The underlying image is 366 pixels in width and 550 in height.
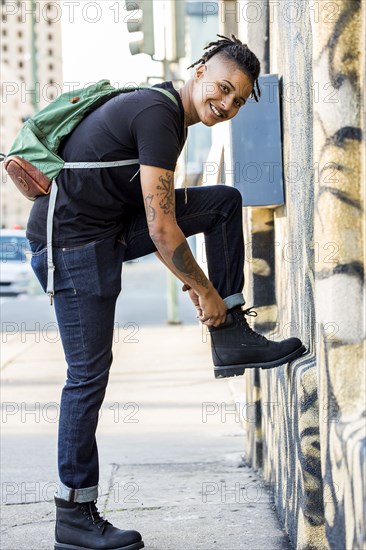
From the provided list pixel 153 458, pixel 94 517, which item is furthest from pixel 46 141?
pixel 153 458

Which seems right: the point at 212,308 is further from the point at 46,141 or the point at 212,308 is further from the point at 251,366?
the point at 46,141

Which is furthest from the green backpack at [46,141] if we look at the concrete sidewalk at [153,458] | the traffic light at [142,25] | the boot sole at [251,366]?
the traffic light at [142,25]

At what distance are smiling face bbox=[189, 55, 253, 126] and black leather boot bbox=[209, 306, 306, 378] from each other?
75 centimetres

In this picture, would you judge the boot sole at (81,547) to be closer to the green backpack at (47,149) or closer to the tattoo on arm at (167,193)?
the green backpack at (47,149)

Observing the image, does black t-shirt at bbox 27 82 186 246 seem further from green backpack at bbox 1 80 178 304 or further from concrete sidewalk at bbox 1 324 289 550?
concrete sidewalk at bbox 1 324 289 550

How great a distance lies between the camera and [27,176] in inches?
135

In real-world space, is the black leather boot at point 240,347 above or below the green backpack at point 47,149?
below

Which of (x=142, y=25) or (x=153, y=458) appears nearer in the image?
(x=153, y=458)

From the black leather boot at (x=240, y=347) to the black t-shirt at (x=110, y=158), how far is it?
0.55 metres

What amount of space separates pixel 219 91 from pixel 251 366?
41.8 inches

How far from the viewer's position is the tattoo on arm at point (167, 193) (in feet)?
10.3

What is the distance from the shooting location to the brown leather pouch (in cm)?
343

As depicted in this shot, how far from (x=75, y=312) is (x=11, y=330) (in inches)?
406

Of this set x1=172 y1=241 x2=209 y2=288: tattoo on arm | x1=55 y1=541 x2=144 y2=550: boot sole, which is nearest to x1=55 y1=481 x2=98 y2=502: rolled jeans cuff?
x1=55 y1=541 x2=144 y2=550: boot sole
